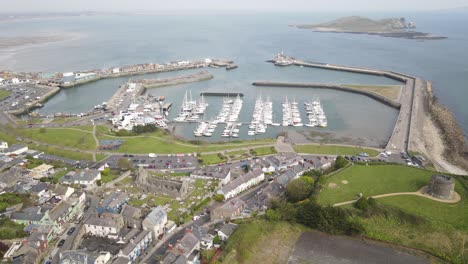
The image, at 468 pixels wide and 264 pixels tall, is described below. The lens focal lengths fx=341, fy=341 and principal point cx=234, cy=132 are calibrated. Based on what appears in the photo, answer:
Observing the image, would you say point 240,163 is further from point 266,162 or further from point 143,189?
point 143,189

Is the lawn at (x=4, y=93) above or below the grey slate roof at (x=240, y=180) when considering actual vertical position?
below

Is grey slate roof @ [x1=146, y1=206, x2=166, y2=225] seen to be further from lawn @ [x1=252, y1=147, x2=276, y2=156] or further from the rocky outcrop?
the rocky outcrop

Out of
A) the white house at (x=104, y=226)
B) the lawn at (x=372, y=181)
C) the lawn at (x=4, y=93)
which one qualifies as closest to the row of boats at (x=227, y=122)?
the lawn at (x=372, y=181)

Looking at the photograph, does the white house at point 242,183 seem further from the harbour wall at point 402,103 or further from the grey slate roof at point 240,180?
the harbour wall at point 402,103

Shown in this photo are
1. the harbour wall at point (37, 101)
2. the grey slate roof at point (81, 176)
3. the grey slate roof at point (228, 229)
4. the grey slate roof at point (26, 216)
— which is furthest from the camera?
the harbour wall at point (37, 101)

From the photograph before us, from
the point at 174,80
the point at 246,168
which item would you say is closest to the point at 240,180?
the point at 246,168
